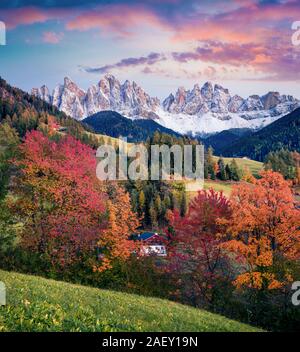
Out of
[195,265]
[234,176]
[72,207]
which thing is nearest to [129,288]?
[195,265]

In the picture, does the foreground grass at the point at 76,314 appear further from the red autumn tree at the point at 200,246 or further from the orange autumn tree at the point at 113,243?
the red autumn tree at the point at 200,246

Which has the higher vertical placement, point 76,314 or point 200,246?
point 76,314

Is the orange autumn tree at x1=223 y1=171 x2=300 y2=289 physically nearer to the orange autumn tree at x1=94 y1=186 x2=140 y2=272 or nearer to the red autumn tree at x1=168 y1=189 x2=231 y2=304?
the red autumn tree at x1=168 y1=189 x2=231 y2=304

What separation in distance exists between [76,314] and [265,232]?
1970cm

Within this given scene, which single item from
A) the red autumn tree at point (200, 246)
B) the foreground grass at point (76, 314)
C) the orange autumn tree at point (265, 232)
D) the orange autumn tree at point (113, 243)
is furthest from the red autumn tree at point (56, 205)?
the orange autumn tree at point (265, 232)

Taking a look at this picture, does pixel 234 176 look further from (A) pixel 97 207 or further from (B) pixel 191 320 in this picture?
(B) pixel 191 320

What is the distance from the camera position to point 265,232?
29453 mm

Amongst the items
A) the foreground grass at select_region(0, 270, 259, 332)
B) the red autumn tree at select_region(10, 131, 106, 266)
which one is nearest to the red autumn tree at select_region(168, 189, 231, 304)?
the red autumn tree at select_region(10, 131, 106, 266)

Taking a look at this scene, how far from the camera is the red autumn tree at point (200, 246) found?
31.2 m

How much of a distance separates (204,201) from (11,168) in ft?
70.6

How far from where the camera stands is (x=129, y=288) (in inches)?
1257

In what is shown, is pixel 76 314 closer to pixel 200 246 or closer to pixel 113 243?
pixel 200 246

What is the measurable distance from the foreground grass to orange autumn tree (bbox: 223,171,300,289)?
403 inches

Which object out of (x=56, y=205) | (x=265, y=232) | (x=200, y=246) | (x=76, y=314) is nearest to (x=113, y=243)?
(x=56, y=205)
